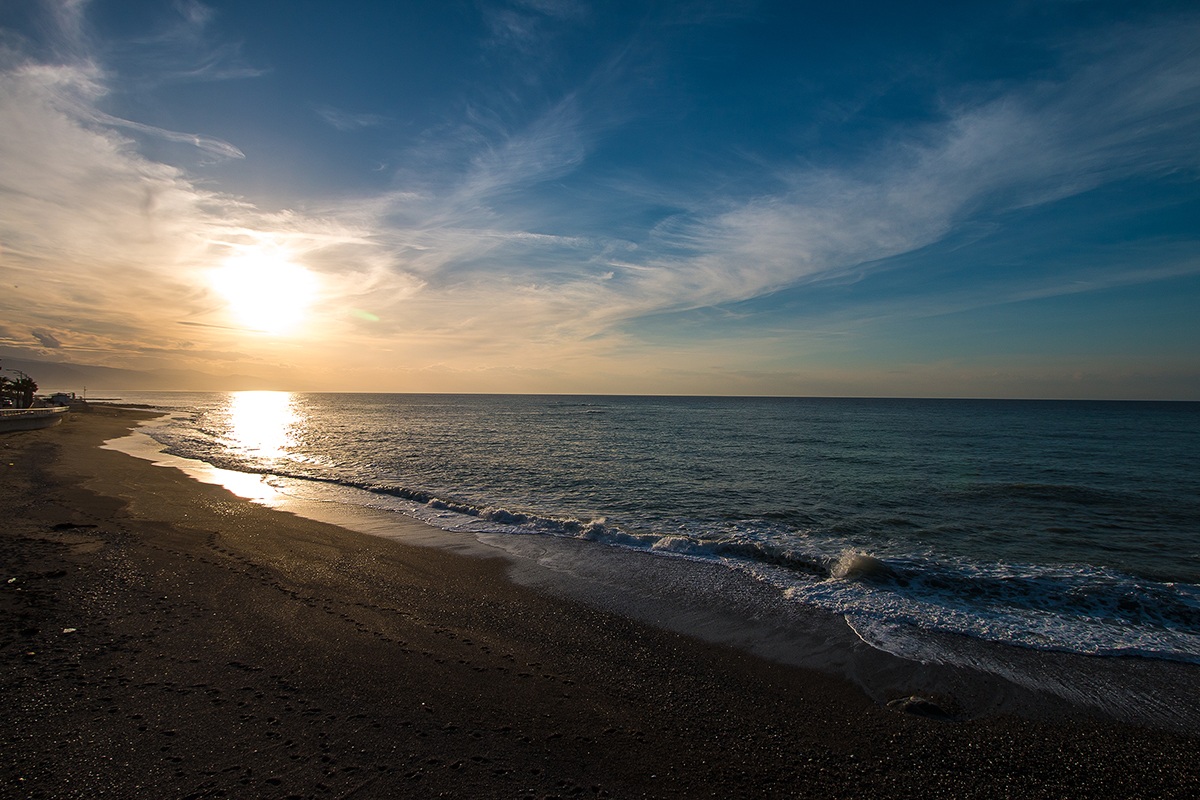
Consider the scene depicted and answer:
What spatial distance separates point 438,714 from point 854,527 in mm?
14118

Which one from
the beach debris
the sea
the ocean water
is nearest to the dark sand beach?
the beach debris

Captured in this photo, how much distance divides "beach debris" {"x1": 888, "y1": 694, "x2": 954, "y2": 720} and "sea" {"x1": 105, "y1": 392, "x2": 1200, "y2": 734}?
1486 millimetres

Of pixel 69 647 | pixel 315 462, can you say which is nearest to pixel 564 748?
pixel 69 647

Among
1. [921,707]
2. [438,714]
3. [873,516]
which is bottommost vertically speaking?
[873,516]

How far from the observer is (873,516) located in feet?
57.7

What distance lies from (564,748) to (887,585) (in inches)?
345

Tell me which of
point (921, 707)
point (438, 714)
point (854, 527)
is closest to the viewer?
point (438, 714)

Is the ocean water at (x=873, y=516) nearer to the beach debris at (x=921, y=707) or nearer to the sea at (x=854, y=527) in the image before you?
the sea at (x=854, y=527)

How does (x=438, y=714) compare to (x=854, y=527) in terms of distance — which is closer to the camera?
(x=438, y=714)

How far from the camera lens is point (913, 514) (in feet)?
59.1

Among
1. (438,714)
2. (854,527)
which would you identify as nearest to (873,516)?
(854,527)

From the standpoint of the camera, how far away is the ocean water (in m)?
9.94

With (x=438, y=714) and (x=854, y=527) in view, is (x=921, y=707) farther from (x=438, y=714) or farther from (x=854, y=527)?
(x=854, y=527)

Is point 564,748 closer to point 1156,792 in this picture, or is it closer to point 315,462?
point 1156,792
